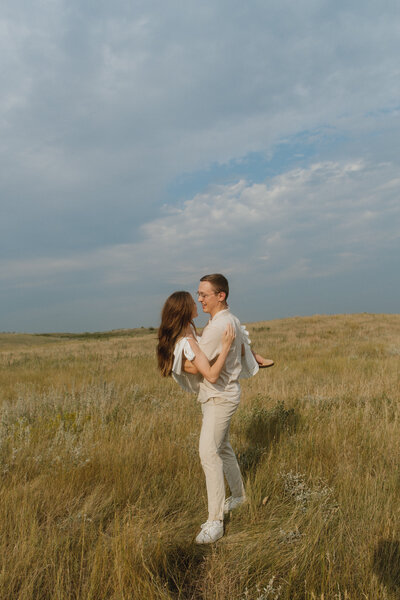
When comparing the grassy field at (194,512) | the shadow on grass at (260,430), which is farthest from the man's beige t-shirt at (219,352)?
the shadow on grass at (260,430)

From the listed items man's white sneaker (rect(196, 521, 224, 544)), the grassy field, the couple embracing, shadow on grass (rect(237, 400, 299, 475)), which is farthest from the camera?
shadow on grass (rect(237, 400, 299, 475))

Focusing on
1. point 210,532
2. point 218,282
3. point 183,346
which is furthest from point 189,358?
point 210,532

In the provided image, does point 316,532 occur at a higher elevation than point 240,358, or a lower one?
lower

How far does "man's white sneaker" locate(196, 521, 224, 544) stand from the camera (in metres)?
2.86

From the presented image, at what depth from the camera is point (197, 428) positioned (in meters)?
5.44

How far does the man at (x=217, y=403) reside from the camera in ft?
9.89

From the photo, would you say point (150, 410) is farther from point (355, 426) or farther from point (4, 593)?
point (4, 593)

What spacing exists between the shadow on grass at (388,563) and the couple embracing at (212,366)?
111cm

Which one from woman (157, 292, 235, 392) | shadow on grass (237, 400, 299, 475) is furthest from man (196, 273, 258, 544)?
shadow on grass (237, 400, 299, 475)

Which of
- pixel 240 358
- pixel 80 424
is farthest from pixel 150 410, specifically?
pixel 240 358

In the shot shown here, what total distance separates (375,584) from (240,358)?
5.71 ft

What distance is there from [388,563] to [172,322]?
228 cm

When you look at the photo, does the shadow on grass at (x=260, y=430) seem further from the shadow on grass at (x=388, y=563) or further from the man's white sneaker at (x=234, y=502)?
the shadow on grass at (x=388, y=563)

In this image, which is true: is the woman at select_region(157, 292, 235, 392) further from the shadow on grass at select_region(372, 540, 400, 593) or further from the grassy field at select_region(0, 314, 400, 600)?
the shadow on grass at select_region(372, 540, 400, 593)
